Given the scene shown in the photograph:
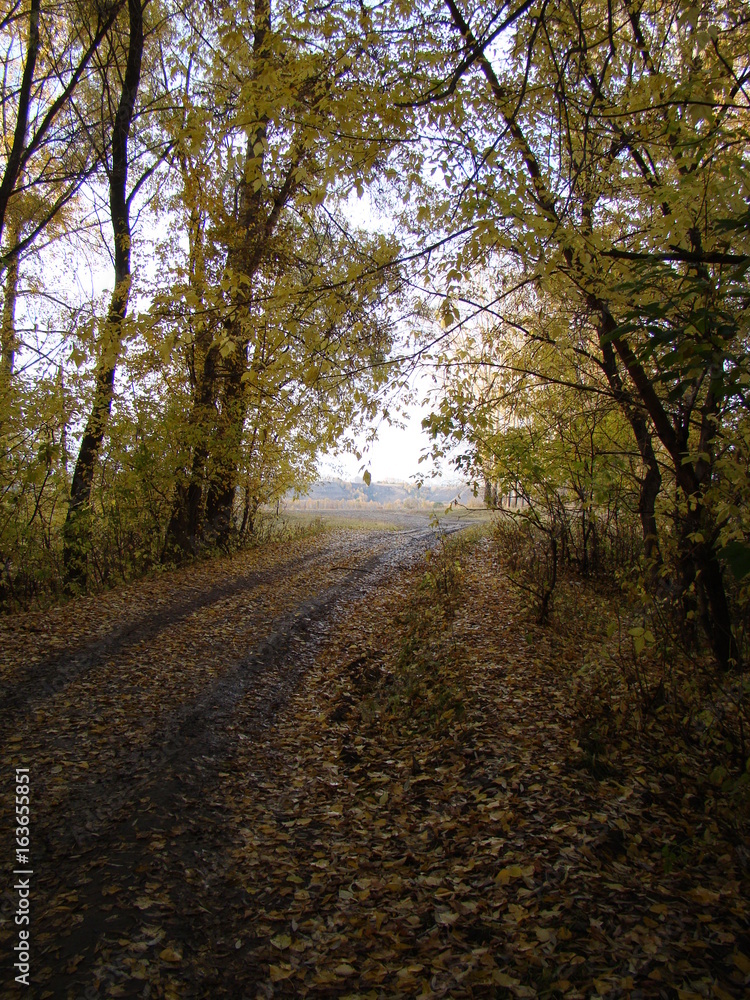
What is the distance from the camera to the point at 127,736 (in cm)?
453

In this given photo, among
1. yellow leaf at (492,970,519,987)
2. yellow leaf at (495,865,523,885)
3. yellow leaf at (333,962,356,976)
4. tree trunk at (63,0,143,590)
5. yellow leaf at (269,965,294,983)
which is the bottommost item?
yellow leaf at (333,962,356,976)

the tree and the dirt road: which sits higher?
the tree

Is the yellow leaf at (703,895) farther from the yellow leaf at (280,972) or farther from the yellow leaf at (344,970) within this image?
the yellow leaf at (280,972)

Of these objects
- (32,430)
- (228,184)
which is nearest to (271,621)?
(32,430)

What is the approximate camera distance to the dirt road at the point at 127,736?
281 centimetres

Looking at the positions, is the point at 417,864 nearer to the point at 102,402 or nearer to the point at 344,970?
the point at 344,970

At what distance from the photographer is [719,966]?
2.51m

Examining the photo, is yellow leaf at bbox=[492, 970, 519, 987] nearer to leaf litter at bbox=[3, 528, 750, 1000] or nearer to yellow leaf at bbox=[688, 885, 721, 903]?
leaf litter at bbox=[3, 528, 750, 1000]

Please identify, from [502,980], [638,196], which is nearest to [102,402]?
[638,196]

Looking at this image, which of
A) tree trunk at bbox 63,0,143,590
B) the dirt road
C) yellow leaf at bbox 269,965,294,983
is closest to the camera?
yellow leaf at bbox 269,965,294,983

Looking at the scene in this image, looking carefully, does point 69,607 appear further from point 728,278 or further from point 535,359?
point 728,278

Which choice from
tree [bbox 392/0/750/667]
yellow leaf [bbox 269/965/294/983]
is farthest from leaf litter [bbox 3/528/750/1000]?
tree [bbox 392/0/750/667]

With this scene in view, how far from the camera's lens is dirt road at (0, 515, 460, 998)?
9.23ft

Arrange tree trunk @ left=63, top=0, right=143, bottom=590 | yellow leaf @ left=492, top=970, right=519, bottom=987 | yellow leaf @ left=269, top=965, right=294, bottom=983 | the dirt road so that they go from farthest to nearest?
tree trunk @ left=63, top=0, right=143, bottom=590 < the dirt road < yellow leaf @ left=269, top=965, right=294, bottom=983 < yellow leaf @ left=492, top=970, right=519, bottom=987
